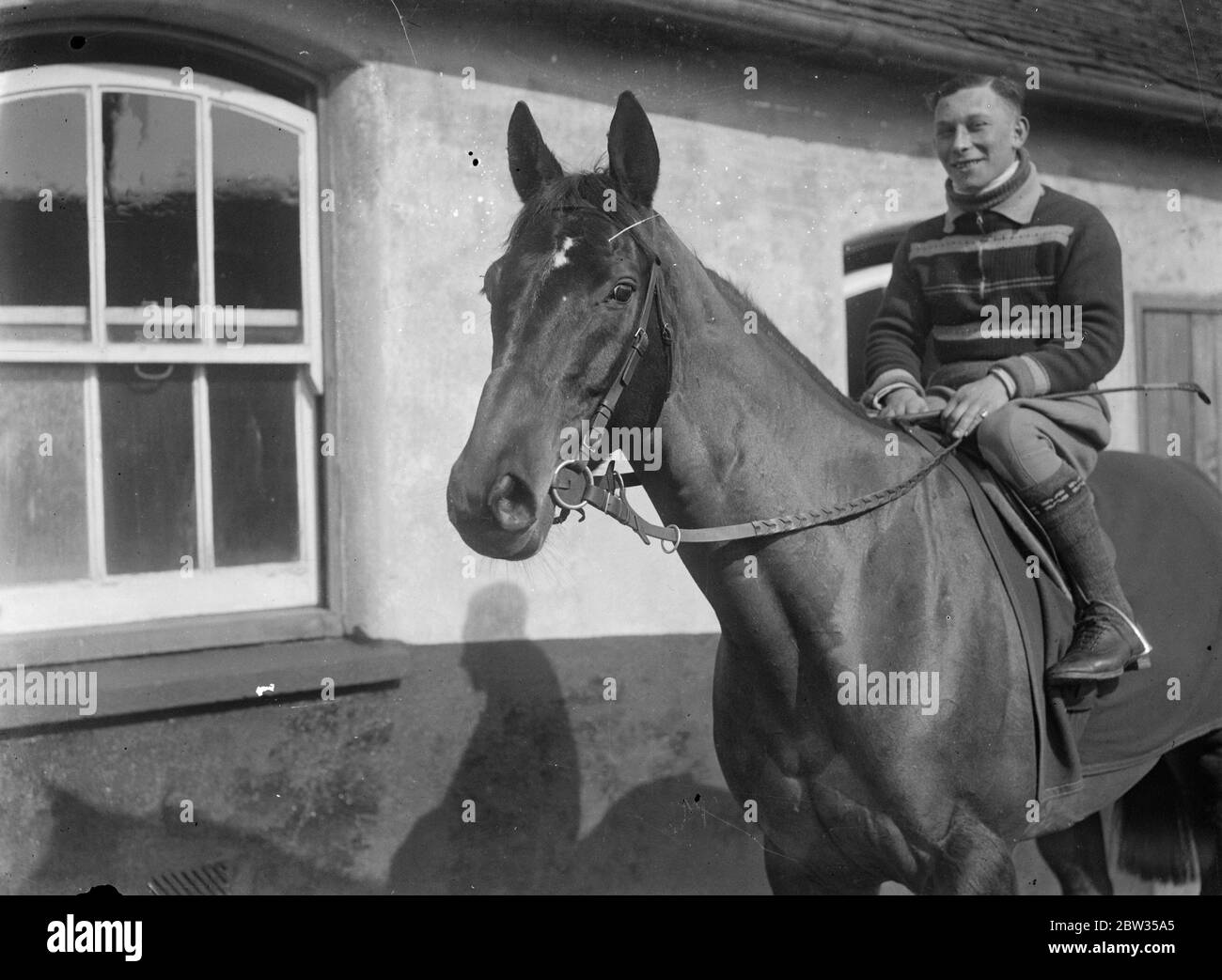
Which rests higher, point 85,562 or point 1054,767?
point 85,562

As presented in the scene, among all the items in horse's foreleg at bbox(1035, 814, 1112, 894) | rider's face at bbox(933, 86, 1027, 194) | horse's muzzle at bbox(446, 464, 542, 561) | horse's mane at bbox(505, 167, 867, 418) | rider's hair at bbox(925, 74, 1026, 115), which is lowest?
horse's foreleg at bbox(1035, 814, 1112, 894)

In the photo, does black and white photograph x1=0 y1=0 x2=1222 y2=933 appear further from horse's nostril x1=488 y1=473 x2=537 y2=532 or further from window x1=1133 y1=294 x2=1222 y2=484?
window x1=1133 y1=294 x2=1222 y2=484

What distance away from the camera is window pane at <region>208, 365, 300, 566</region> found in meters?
3.55

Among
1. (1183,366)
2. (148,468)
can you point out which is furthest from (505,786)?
(1183,366)

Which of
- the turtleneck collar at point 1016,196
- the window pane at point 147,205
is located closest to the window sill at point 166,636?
the window pane at point 147,205

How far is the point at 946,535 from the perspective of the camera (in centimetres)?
262

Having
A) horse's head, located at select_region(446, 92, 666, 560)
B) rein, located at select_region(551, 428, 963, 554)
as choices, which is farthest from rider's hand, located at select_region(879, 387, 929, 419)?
horse's head, located at select_region(446, 92, 666, 560)

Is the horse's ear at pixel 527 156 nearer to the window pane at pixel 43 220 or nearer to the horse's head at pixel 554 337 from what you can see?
the horse's head at pixel 554 337

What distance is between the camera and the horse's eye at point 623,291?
2209 mm

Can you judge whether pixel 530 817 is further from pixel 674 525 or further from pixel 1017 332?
pixel 1017 332

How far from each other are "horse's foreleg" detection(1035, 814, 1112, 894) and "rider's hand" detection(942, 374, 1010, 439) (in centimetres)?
167

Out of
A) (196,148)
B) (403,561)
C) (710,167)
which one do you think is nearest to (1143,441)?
(710,167)

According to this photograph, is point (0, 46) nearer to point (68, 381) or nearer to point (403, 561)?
point (68, 381)
